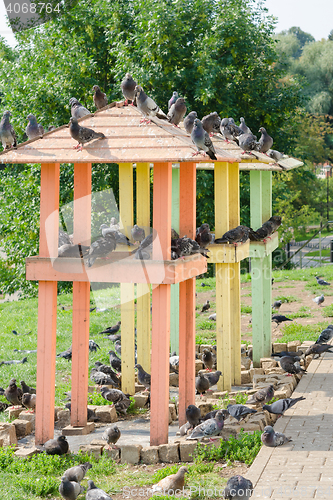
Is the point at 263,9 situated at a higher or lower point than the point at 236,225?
higher

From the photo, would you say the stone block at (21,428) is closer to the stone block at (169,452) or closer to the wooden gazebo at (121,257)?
→ the wooden gazebo at (121,257)

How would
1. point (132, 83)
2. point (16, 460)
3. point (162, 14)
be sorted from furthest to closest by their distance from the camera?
point (162, 14)
point (132, 83)
point (16, 460)

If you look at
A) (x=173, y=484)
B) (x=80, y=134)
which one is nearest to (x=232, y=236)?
(x=80, y=134)

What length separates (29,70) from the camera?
2058cm

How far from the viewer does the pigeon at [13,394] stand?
7152mm

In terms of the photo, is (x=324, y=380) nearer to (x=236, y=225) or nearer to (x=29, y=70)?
(x=236, y=225)

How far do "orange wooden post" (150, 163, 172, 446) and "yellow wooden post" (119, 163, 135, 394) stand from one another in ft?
4.56

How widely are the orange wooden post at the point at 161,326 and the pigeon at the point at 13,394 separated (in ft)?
7.21

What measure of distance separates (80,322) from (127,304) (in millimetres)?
1164

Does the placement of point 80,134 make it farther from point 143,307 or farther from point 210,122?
point 143,307

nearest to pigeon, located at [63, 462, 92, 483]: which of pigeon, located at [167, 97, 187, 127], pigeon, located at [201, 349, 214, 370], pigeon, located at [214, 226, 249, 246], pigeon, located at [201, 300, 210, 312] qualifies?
pigeon, located at [214, 226, 249, 246]

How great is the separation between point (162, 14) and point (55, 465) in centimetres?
1345

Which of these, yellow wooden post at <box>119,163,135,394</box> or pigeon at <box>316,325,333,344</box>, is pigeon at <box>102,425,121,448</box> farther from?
pigeon at <box>316,325,333,344</box>

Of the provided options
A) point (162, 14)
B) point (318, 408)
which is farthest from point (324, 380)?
point (162, 14)
